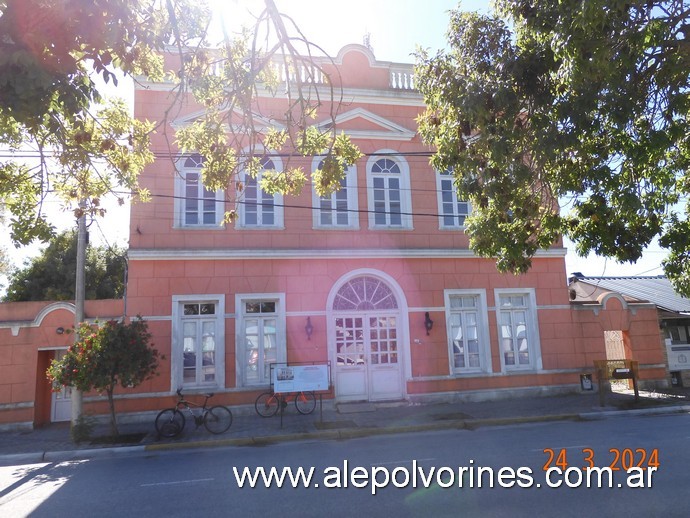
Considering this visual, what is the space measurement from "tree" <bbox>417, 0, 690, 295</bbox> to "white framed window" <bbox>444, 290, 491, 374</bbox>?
704cm

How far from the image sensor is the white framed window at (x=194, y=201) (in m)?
13.9

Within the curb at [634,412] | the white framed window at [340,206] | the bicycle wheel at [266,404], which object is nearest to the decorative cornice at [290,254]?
the white framed window at [340,206]

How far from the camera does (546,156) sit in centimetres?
638

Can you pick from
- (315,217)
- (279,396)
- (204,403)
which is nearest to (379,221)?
(315,217)

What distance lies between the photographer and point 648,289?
2214 centimetres

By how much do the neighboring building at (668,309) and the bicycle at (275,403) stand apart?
30.3 ft

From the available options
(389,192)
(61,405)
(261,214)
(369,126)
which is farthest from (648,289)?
(61,405)

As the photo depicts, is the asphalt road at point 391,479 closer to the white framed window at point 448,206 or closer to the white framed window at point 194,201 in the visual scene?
the white framed window at point 194,201

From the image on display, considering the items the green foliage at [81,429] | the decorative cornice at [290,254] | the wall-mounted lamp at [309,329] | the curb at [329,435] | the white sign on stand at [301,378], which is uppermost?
the decorative cornice at [290,254]

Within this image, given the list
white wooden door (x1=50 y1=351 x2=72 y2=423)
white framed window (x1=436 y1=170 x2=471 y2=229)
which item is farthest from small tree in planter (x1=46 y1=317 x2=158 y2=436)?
white framed window (x1=436 y1=170 x2=471 y2=229)

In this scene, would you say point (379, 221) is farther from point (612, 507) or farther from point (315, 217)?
point (612, 507)

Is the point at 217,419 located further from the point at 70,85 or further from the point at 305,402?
the point at 70,85

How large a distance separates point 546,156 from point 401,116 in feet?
32.3

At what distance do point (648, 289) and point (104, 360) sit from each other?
851 inches
